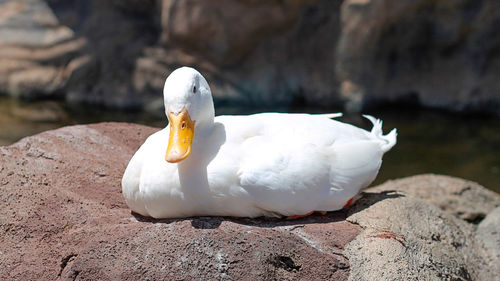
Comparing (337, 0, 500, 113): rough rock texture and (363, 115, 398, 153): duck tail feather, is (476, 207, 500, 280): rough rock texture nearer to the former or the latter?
(363, 115, 398, 153): duck tail feather

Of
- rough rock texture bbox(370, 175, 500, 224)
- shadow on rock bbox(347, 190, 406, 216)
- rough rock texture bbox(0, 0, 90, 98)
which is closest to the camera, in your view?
shadow on rock bbox(347, 190, 406, 216)

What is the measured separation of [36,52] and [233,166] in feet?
21.5

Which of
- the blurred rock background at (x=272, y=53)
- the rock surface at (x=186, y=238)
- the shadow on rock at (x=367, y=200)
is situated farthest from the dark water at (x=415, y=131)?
the rock surface at (x=186, y=238)

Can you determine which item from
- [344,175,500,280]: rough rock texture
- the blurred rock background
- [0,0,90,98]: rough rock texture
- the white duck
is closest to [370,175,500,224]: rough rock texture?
[344,175,500,280]: rough rock texture

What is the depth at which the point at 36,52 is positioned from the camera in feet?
26.6

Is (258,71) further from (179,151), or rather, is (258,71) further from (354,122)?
(179,151)

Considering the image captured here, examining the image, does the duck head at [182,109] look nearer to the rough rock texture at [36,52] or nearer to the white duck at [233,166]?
the white duck at [233,166]

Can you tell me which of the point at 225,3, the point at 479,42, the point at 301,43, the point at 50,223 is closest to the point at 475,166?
the point at 479,42

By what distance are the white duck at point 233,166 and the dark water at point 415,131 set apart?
3162 mm

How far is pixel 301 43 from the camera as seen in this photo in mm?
7676

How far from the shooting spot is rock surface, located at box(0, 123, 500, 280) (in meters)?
2.38

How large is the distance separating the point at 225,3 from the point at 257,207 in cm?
528

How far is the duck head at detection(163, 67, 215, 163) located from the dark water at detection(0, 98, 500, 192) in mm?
3626

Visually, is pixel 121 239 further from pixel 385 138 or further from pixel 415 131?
pixel 415 131
